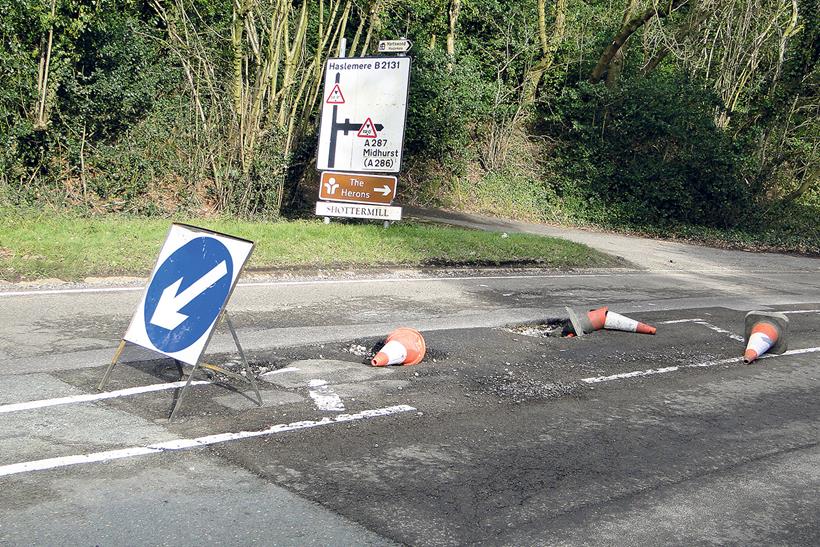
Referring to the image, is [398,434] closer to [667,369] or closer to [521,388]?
[521,388]

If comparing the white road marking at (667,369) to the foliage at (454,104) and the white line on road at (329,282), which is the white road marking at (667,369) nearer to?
the white line on road at (329,282)

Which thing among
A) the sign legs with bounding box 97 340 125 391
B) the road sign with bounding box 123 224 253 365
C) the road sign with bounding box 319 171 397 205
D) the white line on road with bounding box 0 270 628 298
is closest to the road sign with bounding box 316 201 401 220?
the road sign with bounding box 319 171 397 205

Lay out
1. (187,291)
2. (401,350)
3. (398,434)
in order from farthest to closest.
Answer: (401,350)
(187,291)
(398,434)

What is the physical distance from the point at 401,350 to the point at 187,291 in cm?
229

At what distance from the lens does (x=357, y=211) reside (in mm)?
18766

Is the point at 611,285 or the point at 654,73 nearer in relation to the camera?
the point at 611,285

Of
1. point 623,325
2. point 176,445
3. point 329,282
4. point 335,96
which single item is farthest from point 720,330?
point 335,96

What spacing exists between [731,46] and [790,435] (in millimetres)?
26425

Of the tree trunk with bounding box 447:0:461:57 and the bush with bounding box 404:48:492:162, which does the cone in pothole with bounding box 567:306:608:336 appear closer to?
the bush with bounding box 404:48:492:162

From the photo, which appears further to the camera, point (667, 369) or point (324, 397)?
point (667, 369)

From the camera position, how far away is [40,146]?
20297mm

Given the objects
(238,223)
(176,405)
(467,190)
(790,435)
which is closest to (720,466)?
(790,435)

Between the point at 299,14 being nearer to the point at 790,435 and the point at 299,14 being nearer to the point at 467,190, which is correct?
the point at 467,190

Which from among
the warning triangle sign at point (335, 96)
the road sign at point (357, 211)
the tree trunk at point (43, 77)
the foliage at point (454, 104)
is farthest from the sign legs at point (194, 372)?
the tree trunk at point (43, 77)
